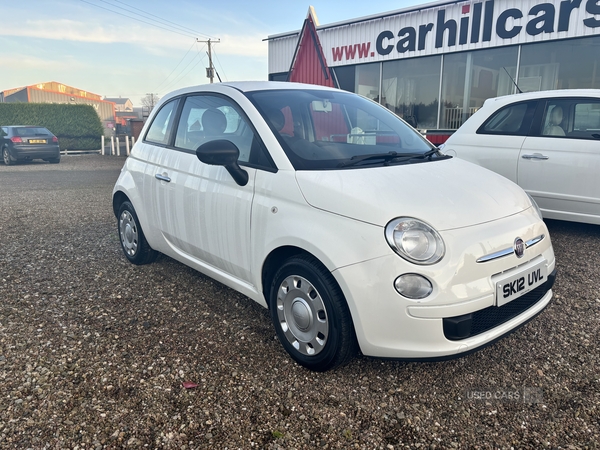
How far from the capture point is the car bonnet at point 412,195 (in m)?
2.41

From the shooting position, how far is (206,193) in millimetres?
3273

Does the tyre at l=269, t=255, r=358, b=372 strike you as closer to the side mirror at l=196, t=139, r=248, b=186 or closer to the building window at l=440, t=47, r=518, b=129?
the side mirror at l=196, t=139, r=248, b=186

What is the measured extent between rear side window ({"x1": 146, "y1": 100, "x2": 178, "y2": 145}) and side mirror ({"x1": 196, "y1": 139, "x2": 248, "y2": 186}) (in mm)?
1143

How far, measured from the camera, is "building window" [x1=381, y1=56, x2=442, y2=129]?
1242cm

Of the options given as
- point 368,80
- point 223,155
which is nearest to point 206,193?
point 223,155

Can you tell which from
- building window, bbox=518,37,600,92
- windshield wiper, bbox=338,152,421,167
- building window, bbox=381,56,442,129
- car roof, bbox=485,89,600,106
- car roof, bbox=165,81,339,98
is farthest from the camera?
building window, bbox=381,56,442,129

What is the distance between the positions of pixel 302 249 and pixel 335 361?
2.10 ft

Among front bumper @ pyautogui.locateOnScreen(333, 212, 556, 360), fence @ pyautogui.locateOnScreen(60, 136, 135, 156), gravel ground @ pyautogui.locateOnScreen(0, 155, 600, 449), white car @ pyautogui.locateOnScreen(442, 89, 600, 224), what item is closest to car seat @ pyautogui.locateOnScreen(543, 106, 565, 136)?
white car @ pyautogui.locateOnScreen(442, 89, 600, 224)

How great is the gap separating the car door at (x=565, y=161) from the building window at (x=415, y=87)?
703 cm

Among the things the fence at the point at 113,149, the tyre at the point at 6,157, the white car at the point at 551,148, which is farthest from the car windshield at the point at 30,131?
the white car at the point at 551,148

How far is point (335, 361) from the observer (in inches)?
102

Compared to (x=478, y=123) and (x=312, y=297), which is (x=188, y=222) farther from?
(x=478, y=123)

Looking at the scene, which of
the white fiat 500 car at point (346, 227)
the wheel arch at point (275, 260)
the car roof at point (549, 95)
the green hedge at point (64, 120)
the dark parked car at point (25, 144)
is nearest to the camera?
the white fiat 500 car at point (346, 227)

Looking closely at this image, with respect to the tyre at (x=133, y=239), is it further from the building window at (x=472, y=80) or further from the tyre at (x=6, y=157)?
the tyre at (x=6, y=157)
